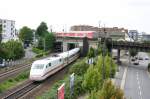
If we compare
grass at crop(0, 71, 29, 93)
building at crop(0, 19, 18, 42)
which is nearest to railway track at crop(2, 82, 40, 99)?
grass at crop(0, 71, 29, 93)

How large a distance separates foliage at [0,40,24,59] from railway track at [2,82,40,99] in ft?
92.6

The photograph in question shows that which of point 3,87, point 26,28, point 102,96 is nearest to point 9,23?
point 26,28

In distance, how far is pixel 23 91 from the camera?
4403 cm

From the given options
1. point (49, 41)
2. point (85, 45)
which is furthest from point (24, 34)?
point (85, 45)

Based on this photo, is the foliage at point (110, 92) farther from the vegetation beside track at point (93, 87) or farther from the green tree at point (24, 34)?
the green tree at point (24, 34)

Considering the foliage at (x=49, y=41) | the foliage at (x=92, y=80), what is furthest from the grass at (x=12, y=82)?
the foliage at (x=49, y=41)

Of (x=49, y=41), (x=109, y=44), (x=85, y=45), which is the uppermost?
(x=49, y=41)

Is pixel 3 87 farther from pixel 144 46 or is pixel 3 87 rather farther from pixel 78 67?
pixel 144 46

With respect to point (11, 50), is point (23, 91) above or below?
below

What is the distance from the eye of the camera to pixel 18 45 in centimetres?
8644

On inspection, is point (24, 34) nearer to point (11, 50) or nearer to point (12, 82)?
point (11, 50)

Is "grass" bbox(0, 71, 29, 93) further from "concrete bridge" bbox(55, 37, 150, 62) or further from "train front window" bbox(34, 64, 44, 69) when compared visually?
"concrete bridge" bbox(55, 37, 150, 62)

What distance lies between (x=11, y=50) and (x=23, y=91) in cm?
4115

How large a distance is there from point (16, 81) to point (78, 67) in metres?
10.6
